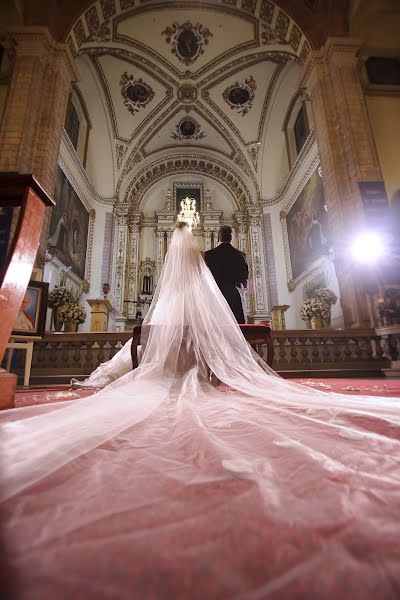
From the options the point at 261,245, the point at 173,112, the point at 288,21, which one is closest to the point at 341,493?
the point at 288,21

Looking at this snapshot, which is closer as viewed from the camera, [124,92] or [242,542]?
[242,542]

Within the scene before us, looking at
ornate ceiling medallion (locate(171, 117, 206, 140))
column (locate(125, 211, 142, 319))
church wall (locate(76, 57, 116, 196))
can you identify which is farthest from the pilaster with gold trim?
ornate ceiling medallion (locate(171, 117, 206, 140))

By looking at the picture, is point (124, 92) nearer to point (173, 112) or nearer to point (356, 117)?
point (173, 112)

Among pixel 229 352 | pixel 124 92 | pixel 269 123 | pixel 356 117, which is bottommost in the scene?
pixel 229 352

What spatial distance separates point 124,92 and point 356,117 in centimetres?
862

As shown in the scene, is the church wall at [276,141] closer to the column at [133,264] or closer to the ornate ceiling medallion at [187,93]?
the ornate ceiling medallion at [187,93]

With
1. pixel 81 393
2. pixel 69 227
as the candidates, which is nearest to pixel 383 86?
pixel 81 393

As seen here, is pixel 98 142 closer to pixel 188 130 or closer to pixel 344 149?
pixel 188 130

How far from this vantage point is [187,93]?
415 inches

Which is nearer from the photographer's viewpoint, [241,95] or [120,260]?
[241,95]

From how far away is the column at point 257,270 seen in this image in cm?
1102

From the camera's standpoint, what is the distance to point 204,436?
2.91 feet

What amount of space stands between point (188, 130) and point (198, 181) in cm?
212

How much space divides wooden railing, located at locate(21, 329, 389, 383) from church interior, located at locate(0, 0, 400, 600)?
27mm
